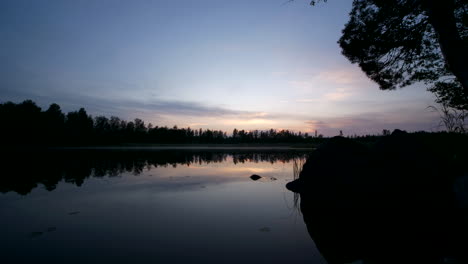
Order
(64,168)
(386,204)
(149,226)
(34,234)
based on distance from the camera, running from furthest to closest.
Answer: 1. (64,168)
2. (386,204)
3. (149,226)
4. (34,234)

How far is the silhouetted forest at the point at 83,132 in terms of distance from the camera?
214 feet

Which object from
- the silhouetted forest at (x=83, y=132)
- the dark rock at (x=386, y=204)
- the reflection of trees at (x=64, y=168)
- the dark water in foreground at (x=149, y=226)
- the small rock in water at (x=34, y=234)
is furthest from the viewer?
the silhouetted forest at (x=83, y=132)

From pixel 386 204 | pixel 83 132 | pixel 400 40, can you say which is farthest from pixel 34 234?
pixel 83 132

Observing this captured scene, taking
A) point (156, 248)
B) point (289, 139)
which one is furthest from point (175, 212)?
point (289, 139)

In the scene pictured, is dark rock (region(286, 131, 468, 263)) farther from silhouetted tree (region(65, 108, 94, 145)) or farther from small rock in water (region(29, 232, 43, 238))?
silhouetted tree (region(65, 108, 94, 145))

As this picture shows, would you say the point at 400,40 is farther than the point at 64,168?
No

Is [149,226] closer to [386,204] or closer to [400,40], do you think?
[386,204]

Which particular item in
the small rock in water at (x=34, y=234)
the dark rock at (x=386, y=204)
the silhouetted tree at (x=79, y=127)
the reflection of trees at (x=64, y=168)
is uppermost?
the silhouetted tree at (x=79, y=127)

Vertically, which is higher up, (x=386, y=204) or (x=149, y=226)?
(x=386, y=204)

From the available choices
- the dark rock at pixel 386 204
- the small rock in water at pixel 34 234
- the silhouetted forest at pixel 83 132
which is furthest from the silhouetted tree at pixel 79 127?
the dark rock at pixel 386 204

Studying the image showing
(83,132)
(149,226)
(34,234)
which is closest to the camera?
(34,234)

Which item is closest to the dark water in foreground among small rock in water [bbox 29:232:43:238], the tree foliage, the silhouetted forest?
small rock in water [bbox 29:232:43:238]

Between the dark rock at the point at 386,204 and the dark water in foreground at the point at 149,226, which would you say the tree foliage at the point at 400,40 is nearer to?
the dark rock at the point at 386,204

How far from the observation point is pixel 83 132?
8725 centimetres
